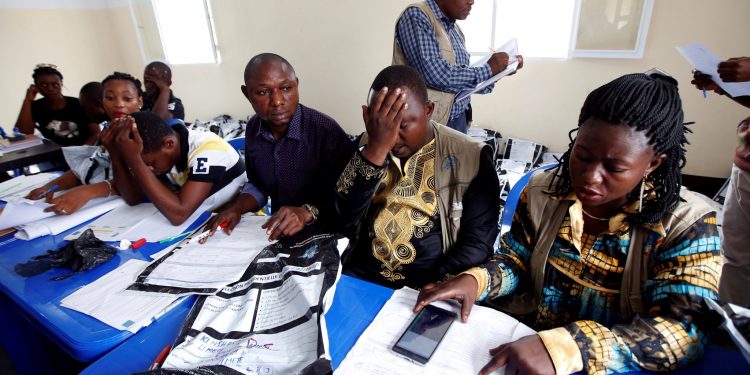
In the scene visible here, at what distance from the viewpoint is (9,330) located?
1.36 metres

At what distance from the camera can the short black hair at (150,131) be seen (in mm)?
1474

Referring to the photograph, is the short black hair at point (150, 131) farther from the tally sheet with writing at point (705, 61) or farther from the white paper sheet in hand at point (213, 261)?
the tally sheet with writing at point (705, 61)

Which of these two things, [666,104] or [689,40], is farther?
[689,40]

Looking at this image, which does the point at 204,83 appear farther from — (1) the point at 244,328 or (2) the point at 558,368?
(2) the point at 558,368

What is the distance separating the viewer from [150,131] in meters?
1.48

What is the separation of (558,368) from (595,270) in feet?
1.02

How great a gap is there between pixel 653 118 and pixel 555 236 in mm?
336

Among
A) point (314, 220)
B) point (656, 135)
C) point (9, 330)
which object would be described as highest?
point (656, 135)

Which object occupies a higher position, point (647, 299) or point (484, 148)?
point (484, 148)

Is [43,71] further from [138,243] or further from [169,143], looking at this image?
[138,243]

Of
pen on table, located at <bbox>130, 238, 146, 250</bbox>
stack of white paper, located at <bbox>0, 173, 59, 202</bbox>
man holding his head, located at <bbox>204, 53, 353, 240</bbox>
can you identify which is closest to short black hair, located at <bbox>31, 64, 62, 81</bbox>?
stack of white paper, located at <bbox>0, 173, 59, 202</bbox>

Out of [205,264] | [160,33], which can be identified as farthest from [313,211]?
[160,33]

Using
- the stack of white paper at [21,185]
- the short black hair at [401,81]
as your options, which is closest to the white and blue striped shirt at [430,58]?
the short black hair at [401,81]

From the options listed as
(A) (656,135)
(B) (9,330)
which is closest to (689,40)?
(A) (656,135)
